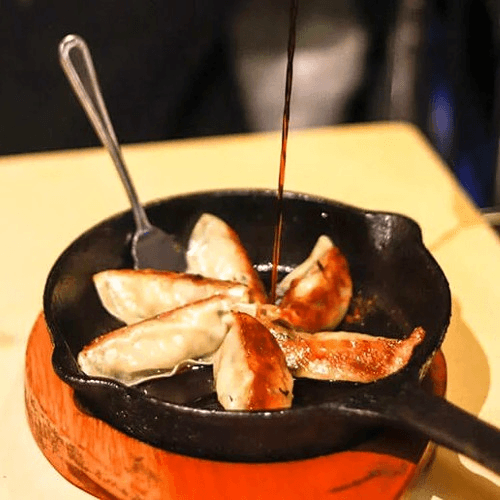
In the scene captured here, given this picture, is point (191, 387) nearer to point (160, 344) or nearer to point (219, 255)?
point (160, 344)

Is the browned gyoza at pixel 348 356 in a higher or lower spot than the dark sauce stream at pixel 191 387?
higher

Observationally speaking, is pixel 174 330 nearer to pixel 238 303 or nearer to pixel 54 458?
pixel 238 303

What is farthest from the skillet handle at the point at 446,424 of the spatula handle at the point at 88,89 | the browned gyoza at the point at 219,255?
the spatula handle at the point at 88,89

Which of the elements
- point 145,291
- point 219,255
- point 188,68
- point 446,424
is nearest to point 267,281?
point 219,255

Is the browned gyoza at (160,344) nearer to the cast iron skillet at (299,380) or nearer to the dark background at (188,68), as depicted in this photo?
the cast iron skillet at (299,380)

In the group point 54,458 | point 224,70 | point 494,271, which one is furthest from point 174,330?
point 224,70

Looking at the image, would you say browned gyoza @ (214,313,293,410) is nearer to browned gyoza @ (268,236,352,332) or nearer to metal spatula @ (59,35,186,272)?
browned gyoza @ (268,236,352,332)

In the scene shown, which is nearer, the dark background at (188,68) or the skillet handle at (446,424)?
the skillet handle at (446,424)
